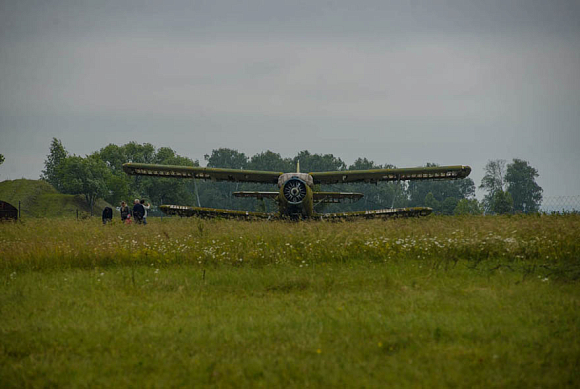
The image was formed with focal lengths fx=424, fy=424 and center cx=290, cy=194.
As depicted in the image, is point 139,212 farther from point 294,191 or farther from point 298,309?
point 298,309

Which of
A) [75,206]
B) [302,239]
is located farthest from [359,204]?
[302,239]

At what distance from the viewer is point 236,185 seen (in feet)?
242

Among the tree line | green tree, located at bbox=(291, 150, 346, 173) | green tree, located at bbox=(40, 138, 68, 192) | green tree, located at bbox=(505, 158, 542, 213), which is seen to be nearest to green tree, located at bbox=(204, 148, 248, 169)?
the tree line

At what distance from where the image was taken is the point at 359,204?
114m

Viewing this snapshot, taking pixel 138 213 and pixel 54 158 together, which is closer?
pixel 138 213

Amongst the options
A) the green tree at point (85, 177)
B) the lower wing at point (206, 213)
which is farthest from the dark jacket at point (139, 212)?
the green tree at point (85, 177)

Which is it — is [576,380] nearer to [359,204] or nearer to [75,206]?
[75,206]

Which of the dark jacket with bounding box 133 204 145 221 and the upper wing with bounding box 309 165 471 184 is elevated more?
the upper wing with bounding box 309 165 471 184

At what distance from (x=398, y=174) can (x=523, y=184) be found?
111710 mm

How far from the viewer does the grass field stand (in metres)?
4.62

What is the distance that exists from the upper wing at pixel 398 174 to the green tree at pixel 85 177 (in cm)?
6233

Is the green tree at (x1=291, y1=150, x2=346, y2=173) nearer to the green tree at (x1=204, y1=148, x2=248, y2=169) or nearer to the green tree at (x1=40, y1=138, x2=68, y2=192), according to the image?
the green tree at (x1=204, y1=148, x2=248, y2=169)

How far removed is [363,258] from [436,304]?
3736 mm

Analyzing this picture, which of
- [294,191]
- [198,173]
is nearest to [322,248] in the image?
[294,191]
